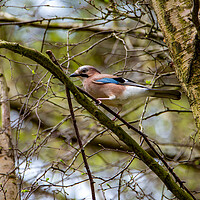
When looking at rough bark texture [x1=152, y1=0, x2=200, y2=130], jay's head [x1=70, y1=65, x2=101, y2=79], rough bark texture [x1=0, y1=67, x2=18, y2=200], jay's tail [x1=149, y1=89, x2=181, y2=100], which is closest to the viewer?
rough bark texture [x1=152, y1=0, x2=200, y2=130]

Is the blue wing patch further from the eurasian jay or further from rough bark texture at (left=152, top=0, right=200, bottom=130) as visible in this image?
rough bark texture at (left=152, top=0, right=200, bottom=130)

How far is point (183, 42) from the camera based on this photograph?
3.50m

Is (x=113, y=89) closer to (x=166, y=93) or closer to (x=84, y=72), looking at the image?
(x=84, y=72)

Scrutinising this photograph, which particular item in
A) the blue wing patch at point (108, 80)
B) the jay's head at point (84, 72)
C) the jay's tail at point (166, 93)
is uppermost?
the jay's head at point (84, 72)

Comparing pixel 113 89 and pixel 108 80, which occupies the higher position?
pixel 108 80

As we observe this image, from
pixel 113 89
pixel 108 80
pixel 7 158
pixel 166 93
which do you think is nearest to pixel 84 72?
pixel 108 80

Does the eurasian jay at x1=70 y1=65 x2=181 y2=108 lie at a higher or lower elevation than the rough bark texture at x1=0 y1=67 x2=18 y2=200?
higher

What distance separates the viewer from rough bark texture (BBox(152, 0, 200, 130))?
3.29 metres

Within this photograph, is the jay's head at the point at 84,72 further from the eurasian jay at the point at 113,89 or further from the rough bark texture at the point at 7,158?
the rough bark texture at the point at 7,158

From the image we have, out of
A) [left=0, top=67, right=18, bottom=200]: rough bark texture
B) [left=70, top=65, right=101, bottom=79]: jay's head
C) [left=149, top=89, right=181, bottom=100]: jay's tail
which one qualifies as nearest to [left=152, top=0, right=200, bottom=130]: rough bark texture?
[left=149, top=89, right=181, bottom=100]: jay's tail

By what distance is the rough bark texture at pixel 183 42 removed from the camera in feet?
10.8

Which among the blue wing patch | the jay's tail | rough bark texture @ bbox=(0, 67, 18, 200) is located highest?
the blue wing patch

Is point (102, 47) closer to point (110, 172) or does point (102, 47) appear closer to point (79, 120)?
point (79, 120)

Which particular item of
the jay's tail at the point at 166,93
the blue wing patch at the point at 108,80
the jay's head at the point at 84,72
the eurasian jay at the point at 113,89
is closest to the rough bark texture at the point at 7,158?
the jay's head at the point at 84,72
